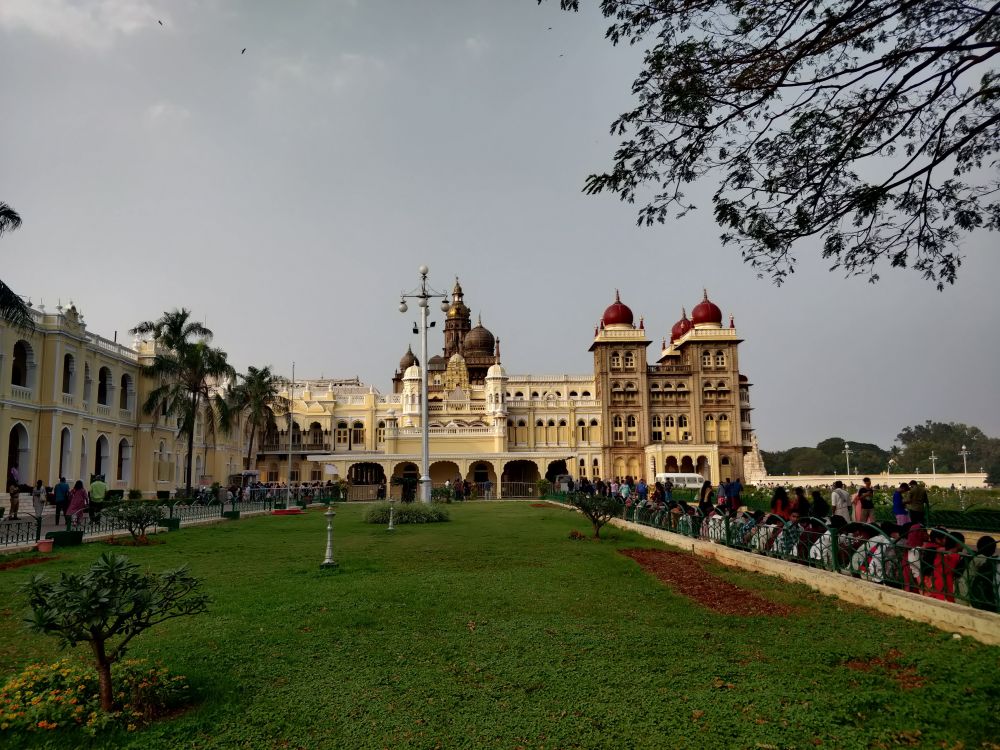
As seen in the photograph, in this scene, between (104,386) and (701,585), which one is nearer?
(701,585)

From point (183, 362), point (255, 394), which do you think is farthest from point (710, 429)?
point (183, 362)

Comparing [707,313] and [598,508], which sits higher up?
[707,313]

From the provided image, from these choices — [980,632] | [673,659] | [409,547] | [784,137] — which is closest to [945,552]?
[980,632]

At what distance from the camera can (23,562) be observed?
12.3 meters

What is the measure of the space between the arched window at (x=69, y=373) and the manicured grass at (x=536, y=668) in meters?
25.2

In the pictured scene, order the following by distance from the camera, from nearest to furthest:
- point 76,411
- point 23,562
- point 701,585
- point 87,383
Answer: point 701,585
point 23,562
point 76,411
point 87,383

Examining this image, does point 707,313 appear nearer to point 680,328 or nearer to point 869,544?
point 680,328

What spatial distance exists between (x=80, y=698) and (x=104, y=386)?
3475 centimetres

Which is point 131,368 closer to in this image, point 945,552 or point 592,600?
point 592,600

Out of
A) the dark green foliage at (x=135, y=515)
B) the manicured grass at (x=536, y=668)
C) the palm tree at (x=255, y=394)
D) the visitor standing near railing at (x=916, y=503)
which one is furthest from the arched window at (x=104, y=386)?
the visitor standing near railing at (x=916, y=503)

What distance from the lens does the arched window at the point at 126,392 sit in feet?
121

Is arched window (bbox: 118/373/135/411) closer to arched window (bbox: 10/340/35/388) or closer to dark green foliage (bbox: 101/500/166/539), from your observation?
arched window (bbox: 10/340/35/388)

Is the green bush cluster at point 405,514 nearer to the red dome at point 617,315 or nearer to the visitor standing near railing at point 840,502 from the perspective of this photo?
the visitor standing near railing at point 840,502

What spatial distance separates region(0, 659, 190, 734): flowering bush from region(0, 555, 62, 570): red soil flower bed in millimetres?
8113
